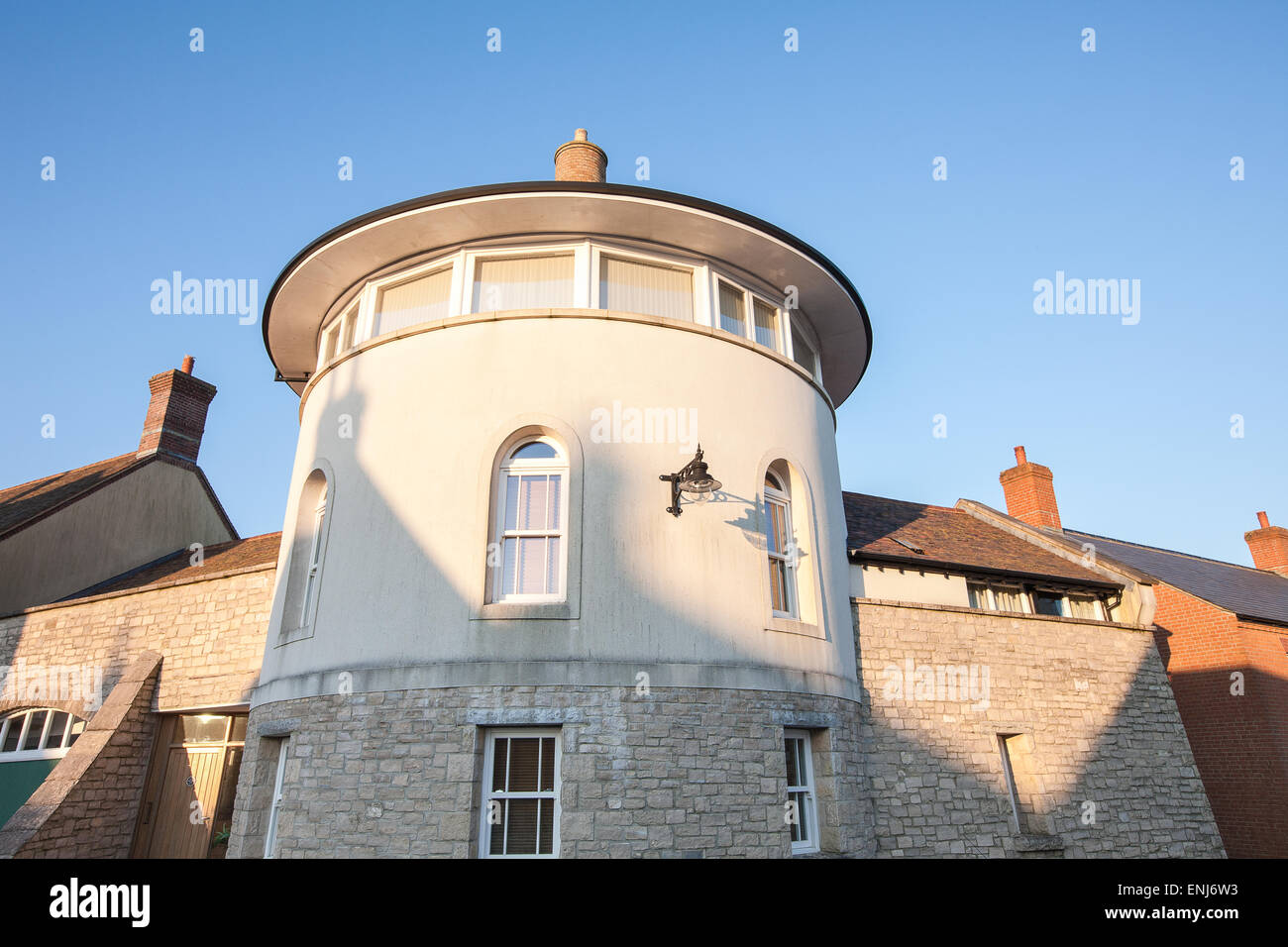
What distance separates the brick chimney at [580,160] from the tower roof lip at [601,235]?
312 cm

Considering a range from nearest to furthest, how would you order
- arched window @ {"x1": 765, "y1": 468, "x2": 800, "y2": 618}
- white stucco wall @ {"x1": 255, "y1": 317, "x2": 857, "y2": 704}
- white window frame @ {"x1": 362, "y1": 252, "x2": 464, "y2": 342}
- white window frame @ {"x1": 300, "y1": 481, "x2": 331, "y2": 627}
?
white stucco wall @ {"x1": 255, "y1": 317, "x2": 857, "y2": 704}, white window frame @ {"x1": 300, "y1": 481, "x2": 331, "y2": 627}, arched window @ {"x1": 765, "y1": 468, "x2": 800, "y2": 618}, white window frame @ {"x1": 362, "y1": 252, "x2": 464, "y2": 342}

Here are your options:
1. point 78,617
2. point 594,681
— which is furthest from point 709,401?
point 78,617

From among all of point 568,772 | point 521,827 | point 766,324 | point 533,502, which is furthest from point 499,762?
point 766,324

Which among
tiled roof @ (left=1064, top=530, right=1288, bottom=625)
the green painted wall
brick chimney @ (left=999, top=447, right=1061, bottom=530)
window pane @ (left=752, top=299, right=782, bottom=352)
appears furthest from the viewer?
brick chimney @ (left=999, top=447, right=1061, bottom=530)

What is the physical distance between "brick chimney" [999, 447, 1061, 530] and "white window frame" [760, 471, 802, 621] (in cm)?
1467

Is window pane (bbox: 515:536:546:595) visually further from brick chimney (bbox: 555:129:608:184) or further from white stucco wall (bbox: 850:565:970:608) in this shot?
brick chimney (bbox: 555:129:608:184)

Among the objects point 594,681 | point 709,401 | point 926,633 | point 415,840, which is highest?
point 709,401

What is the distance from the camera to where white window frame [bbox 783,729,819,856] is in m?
9.35

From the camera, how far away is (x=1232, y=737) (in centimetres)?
1698

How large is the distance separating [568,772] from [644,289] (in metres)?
6.33

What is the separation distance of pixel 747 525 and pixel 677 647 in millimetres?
1925

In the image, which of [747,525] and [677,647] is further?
[747,525]

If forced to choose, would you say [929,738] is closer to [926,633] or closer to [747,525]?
[926,633]

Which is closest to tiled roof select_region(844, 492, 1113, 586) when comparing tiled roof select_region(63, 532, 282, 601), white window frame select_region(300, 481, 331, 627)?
white window frame select_region(300, 481, 331, 627)
